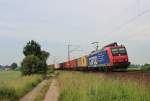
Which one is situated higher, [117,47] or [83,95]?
[117,47]

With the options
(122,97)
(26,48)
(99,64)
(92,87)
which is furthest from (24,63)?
(122,97)

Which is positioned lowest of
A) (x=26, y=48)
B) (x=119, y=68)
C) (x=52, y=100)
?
(x=52, y=100)

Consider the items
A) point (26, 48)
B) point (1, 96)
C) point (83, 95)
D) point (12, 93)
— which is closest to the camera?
point (83, 95)

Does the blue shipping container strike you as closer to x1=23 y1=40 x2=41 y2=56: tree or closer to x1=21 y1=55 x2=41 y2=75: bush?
x1=21 y1=55 x2=41 y2=75: bush

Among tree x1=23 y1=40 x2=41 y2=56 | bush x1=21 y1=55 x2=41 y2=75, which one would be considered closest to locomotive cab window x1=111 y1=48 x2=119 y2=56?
bush x1=21 y1=55 x2=41 y2=75

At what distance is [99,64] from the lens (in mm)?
41062

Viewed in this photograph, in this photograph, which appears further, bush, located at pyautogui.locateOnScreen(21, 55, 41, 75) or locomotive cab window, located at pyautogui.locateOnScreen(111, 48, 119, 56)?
bush, located at pyautogui.locateOnScreen(21, 55, 41, 75)

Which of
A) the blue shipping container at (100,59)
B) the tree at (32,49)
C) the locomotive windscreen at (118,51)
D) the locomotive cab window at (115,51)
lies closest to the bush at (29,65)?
the tree at (32,49)

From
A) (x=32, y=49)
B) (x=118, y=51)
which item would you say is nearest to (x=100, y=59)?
(x=118, y=51)

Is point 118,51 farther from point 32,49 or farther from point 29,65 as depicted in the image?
point 32,49

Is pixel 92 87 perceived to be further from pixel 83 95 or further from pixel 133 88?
pixel 133 88

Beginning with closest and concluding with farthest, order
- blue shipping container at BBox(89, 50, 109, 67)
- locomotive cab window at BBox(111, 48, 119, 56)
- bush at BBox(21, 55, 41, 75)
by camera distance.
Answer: locomotive cab window at BBox(111, 48, 119, 56)
blue shipping container at BBox(89, 50, 109, 67)
bush at BBox(21, 55, 41, 75)

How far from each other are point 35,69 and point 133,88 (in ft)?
200

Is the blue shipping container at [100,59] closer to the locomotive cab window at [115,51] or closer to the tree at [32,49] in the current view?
the locomotive cab window at [115,51]
